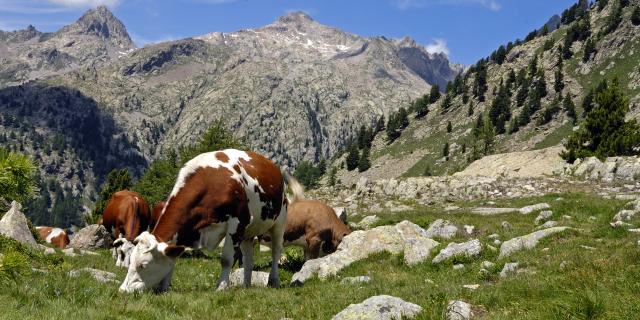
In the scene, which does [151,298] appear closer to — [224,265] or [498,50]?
[224,265]

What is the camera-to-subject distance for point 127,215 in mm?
22031

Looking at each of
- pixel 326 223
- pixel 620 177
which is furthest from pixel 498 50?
pixel 326 223

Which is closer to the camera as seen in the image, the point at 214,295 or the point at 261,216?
the point at 214,295

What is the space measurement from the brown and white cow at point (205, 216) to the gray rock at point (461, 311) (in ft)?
19.8

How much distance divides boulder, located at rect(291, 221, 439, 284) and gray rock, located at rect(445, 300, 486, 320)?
24.8 ft

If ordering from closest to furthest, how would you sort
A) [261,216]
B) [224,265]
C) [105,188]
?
[224,265] → [261,216] → [105,188]

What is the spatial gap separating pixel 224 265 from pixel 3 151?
6.95m

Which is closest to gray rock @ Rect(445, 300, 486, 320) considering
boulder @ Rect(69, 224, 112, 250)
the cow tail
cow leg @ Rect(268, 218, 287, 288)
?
cow leg @ Rect(268, 218, 287, 288)

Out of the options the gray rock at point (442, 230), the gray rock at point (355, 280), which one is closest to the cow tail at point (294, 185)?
the gray rock at point (355, 280)

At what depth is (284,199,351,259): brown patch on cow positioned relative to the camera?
1961 centimetres

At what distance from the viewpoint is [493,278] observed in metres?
12.5

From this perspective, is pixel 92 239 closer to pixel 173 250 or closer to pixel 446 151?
pixel 173 250

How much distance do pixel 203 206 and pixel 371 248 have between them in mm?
7493

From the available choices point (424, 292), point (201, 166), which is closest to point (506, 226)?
point (424, 292)
